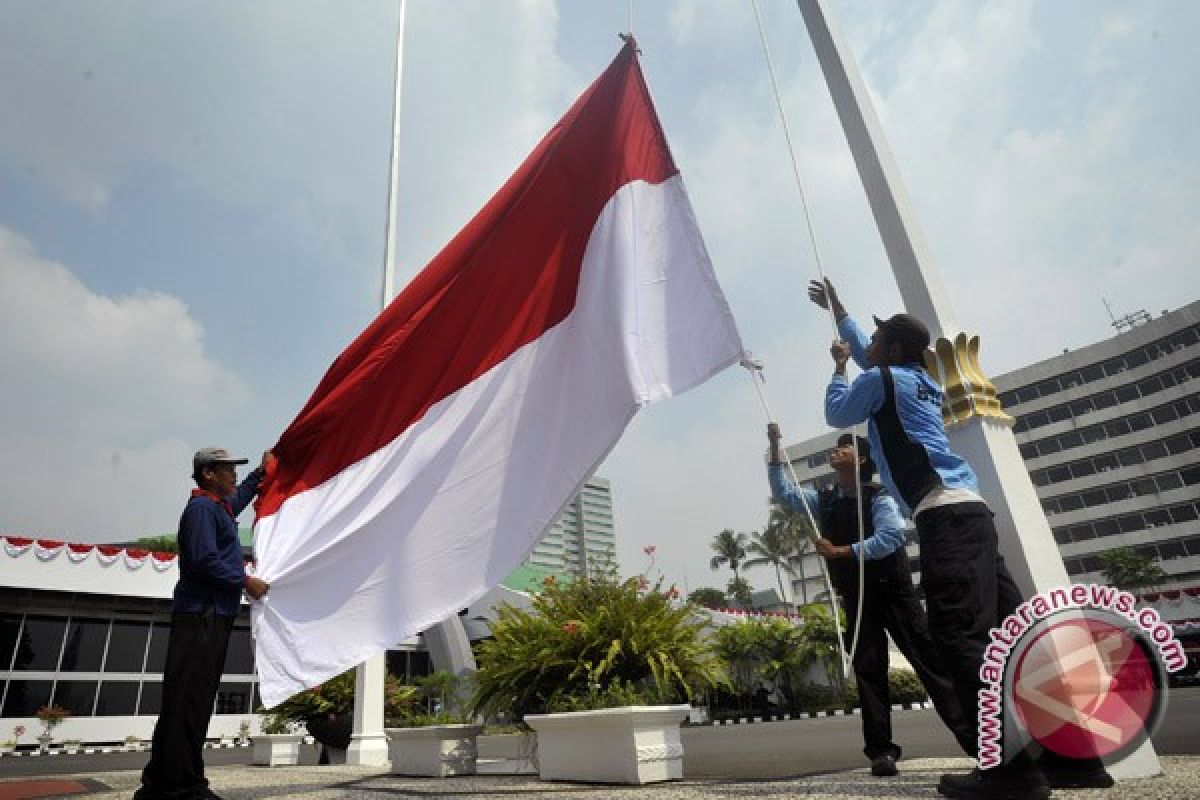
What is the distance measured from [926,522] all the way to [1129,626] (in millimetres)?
719

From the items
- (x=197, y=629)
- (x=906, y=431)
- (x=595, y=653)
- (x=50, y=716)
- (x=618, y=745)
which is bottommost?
(x=618, y=745)

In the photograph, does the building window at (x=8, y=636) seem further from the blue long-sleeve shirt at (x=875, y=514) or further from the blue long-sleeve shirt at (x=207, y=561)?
the blue long-sleeve shirt at (x=875, y=514)

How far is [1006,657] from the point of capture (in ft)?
8.02

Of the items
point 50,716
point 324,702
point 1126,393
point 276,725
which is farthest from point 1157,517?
point 50,716

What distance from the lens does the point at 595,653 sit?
4.79 meters

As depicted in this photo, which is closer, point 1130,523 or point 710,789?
point 710,789

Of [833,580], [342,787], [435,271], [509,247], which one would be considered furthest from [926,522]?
[342,787]

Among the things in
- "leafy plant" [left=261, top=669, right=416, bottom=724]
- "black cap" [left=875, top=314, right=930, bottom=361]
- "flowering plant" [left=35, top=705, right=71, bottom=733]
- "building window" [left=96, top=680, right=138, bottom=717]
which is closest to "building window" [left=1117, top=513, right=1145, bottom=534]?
"leafy plant" [left=261, top=669, right=416, bottom=724]

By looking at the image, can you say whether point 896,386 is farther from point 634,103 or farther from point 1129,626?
point 634,103

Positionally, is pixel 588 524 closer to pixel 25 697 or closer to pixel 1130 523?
pixel 1130 523

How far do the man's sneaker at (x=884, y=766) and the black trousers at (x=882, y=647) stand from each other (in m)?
0.04

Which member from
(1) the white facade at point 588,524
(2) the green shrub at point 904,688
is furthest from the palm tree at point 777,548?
(1) the white facade at point 588,524

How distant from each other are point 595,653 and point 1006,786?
9.52ft

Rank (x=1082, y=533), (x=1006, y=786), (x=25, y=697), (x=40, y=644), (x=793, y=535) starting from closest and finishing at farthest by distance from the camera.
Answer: (x=1006, y=786) < (x=25, y=697) < (x=40, y=644) < (x=1082, y=533) < (x=793, y=535)
